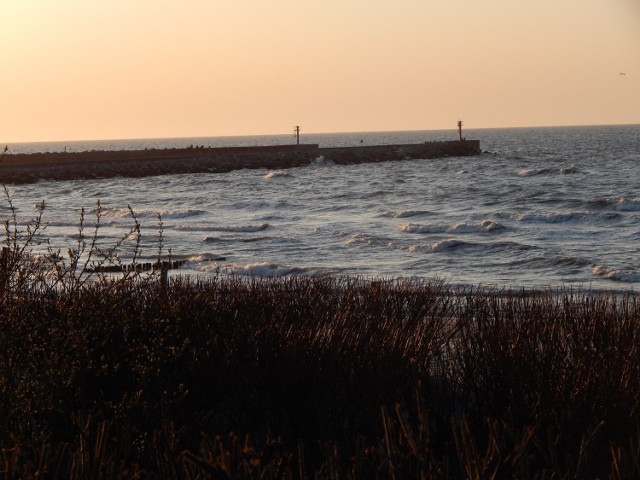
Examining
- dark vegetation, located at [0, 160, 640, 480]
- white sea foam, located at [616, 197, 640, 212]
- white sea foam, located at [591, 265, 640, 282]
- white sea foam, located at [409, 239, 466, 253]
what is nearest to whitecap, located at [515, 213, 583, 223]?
white sea foam, located at [616, 197, 640, 212]

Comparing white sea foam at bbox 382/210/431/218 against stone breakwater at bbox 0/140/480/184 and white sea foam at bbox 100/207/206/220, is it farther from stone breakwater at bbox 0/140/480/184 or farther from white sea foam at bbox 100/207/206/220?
stone breakwater at bbox 0/140/480/184

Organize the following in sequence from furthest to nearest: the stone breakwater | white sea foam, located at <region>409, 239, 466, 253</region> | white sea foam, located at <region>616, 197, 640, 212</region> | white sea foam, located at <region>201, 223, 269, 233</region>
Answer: the stone breakwater < white sea foam, located at <region>616, 197, 640, 212</region> < white sea foam, located at <region>201, 223, 269, 233</region> < white sea foam, located at <region>409, 239, 466, 253</region>

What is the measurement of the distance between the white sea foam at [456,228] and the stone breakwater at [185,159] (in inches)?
1267

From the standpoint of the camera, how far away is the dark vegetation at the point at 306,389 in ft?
16.1

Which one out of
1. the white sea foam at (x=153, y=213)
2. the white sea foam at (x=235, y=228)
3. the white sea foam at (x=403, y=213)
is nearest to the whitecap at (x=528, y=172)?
the white sea foam at (x=403, y=213)

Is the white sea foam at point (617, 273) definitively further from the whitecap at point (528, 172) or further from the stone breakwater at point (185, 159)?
the stone breakwater at point (185, 159)

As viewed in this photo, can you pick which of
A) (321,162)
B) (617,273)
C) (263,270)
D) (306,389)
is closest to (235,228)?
(263,270)

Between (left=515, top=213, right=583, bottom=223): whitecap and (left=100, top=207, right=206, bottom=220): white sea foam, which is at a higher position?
(left=100, top=207, right=206, bottom=220): white sea foam

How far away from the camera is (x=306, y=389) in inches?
267

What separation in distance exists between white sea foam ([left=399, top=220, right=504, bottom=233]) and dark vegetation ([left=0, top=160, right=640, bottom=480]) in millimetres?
22129

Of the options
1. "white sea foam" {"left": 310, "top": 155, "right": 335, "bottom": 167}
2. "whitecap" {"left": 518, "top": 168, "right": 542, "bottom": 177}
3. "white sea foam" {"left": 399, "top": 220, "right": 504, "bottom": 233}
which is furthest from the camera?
"white sea foam" {"left": 310, "top": 155, "right": 335, "bottom": 167}

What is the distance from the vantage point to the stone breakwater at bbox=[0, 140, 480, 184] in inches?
2362

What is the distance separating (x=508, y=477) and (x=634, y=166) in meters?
64.5

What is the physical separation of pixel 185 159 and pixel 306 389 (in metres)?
62.2
